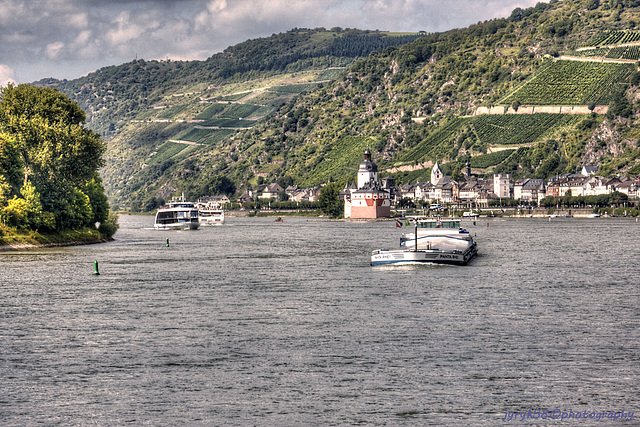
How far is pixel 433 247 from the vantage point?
8788cm

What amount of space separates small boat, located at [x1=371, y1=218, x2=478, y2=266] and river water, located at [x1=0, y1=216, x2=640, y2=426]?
13.1 ft

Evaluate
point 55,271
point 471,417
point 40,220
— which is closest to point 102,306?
point 55,271

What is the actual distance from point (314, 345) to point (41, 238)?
67814mm

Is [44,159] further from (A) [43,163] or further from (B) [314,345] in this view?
(B) [314,345]

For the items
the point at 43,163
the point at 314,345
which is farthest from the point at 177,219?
the point at 314,345

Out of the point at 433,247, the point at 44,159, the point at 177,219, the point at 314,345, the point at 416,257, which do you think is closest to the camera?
the point at 314,345

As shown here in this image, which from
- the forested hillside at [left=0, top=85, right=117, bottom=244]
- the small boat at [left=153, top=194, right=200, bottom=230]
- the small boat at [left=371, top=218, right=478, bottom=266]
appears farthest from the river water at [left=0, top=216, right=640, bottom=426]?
the small boat at [left=153, top=194, right=200, bottom=230]

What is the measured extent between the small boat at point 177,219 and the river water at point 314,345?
10423cm

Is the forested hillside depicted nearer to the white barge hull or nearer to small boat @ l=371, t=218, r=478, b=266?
small boat @ l=371, t=218, r=478, b=266

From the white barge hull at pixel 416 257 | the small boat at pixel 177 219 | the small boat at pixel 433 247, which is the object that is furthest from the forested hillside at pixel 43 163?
the small boat at pixel 177 219

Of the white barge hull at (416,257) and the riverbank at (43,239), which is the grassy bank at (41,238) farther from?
the white barge hull at (416,257)

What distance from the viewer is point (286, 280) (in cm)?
6419

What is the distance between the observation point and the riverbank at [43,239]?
9119 centimetres

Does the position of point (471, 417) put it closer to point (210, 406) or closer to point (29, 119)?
point (210, 406)
